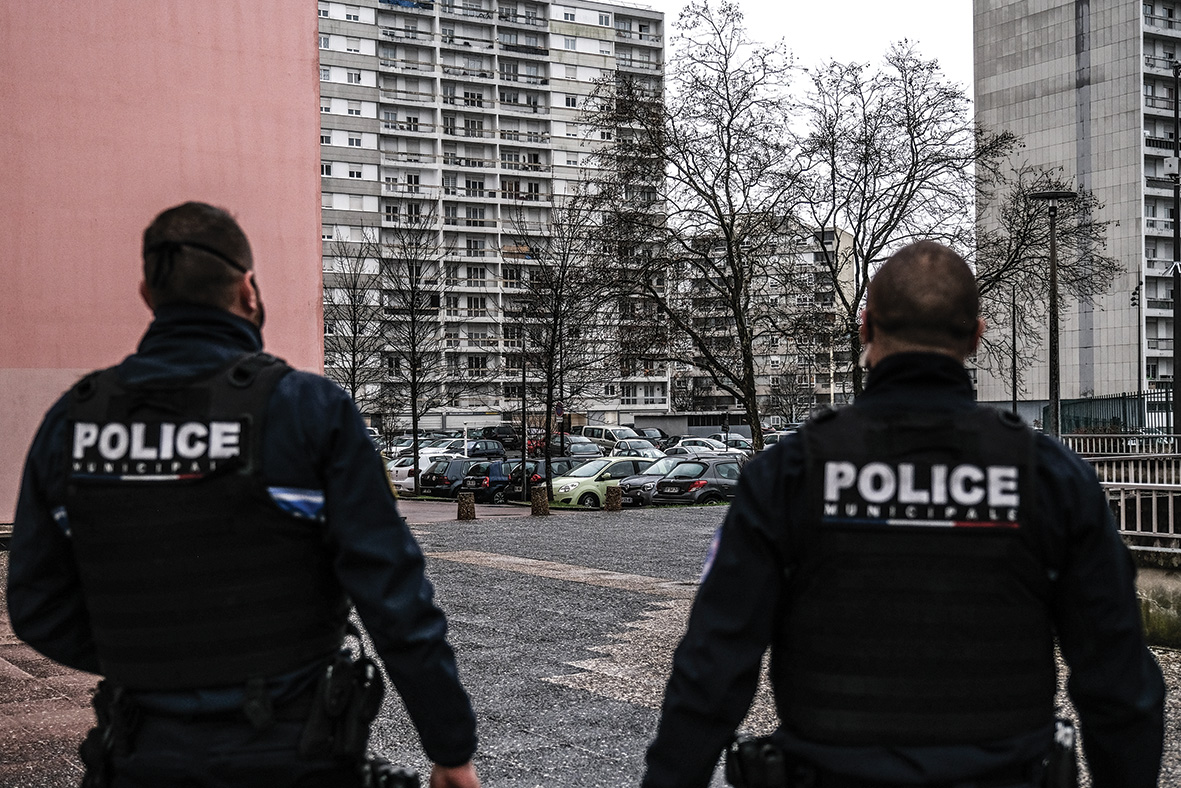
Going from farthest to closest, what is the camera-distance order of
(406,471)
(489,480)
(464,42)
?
(464,42)
(406,471)
(489,480)

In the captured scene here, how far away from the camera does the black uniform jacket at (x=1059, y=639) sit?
7.25ft

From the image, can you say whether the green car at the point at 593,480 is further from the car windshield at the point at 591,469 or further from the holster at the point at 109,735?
the holster at the point at 109,735

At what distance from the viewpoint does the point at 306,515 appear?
95.5 inches

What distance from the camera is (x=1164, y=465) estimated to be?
1264 cm

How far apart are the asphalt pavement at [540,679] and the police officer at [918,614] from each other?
11.0 feet

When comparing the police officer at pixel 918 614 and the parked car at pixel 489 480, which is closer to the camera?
the police officer at pixel 918 614

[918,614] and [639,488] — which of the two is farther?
[639,488]

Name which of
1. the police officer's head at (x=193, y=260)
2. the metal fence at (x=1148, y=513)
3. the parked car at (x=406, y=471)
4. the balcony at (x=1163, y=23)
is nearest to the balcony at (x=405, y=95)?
the balcony at (x=1163, y=23)

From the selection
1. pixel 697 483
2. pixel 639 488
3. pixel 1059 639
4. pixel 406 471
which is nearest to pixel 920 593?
pixel 1059 639

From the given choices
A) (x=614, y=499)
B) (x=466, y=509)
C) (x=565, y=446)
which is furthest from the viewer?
(x=565, y=446)

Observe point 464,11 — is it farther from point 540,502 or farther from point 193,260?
point 193,260

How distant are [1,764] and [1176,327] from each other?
26397 mm

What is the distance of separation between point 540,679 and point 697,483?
842 inches

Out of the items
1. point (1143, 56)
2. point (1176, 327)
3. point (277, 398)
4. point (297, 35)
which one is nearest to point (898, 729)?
point (277, 398)
